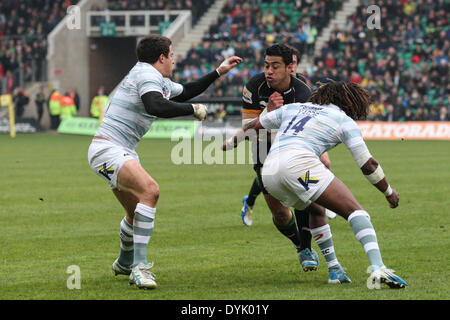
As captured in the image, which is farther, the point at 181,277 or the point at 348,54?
the point at 348,54

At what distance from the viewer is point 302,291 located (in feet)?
23.7

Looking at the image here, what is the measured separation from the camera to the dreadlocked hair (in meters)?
7.46

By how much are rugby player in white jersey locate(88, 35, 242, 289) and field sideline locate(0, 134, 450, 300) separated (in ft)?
1.09

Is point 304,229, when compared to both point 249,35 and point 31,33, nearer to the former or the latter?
point 249,35

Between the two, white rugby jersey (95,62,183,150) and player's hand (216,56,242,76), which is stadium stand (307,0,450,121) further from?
Answer: white rugby jersey (95,62,183,150)

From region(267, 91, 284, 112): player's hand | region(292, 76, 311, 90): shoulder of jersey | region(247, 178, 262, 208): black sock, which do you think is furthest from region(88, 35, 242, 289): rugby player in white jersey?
region(247, 178, 262, 208): black sock

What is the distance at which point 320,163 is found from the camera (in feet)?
23.6

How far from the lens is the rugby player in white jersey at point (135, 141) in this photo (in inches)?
292

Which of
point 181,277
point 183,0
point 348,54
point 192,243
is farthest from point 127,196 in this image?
point 183,0

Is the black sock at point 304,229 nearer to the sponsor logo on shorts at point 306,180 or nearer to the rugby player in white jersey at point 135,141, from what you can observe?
the sponsor logo on shorts at point 306,180

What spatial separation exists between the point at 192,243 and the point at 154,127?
23846 millimetres

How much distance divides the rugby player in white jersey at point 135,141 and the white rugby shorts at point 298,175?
78 centimetres

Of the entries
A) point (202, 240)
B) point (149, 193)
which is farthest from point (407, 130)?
point (149, 193)
